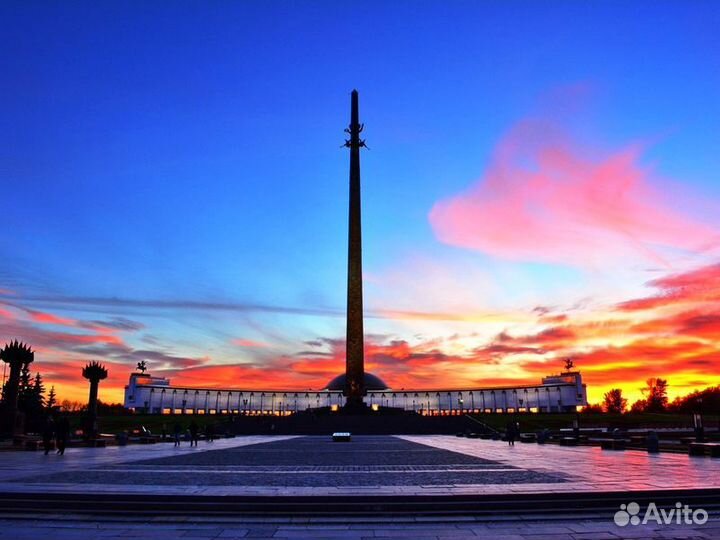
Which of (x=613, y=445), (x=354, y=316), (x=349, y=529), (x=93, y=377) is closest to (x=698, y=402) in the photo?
(x=354, y=316)

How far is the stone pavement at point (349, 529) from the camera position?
9352 millimetres

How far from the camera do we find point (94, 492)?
40.5 feet

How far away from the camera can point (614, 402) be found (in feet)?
559

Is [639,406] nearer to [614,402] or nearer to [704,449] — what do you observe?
[614,402]

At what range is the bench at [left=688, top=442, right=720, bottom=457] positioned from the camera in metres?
23.1

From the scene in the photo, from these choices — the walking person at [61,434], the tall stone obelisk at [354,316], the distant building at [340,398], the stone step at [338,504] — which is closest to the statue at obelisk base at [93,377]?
the walking person at [61,434]

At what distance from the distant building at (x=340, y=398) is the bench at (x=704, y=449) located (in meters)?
110

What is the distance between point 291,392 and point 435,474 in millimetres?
137856

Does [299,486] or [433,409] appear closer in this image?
[299,486]

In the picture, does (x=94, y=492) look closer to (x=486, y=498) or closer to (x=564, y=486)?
(x=486, y=498)

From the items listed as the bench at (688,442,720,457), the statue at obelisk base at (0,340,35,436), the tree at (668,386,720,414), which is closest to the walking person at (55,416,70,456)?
the statue at obelisk base at (0,340,35,436)

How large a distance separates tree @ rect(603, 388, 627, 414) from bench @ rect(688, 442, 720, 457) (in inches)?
6304

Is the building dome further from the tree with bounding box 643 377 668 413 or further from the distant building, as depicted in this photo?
the tree with bounding box 643 377 668 413

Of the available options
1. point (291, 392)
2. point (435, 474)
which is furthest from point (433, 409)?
point (435, 474)
